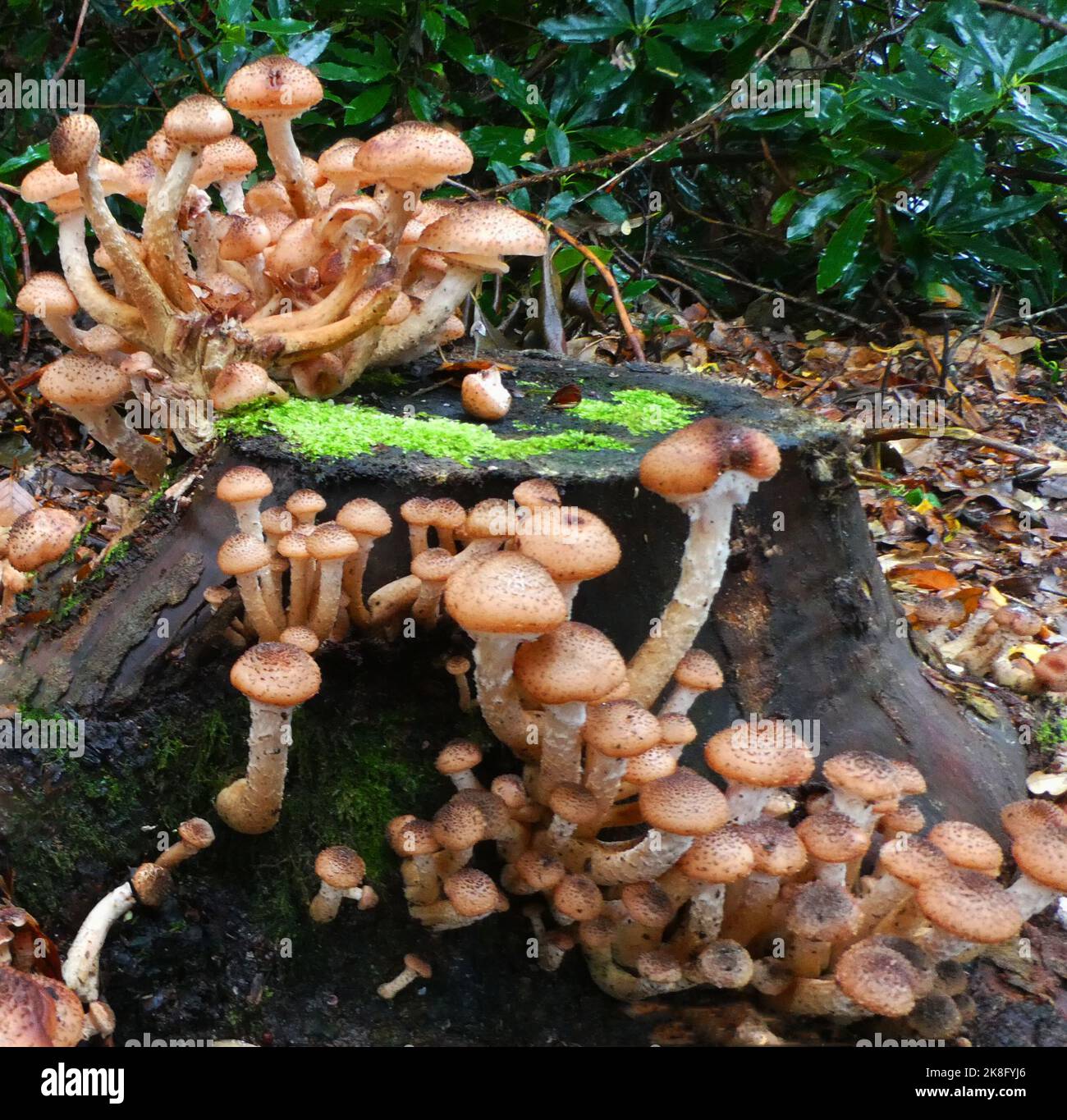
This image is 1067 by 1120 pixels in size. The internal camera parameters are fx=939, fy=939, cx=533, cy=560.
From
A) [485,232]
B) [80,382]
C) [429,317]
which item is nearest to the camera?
[485,232]

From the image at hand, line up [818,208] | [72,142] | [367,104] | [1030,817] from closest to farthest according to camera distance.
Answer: [1030,817] < [72,142] < [367,104] < [818,208]

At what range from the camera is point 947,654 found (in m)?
3.95

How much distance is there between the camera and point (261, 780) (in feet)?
8.16

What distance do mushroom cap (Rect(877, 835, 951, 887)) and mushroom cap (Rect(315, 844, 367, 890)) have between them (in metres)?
1.30

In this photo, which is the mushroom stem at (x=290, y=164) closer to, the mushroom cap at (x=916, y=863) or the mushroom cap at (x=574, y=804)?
the mushroom cap at (x=574, y=804)

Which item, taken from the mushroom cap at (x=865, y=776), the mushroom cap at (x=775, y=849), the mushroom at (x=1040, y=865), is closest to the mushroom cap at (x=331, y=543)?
the mushroom cap at (x=775, y=849)

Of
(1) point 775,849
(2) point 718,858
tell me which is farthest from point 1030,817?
(2) point 718,858

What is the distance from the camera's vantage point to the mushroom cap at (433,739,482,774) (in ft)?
8.02

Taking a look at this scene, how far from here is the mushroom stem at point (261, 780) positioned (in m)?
2.38

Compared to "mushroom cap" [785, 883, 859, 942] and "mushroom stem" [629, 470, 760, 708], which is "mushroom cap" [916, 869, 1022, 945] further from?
"mushroom stem" [629, 470, 760, 708]

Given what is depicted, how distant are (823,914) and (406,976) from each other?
1118 millimetres

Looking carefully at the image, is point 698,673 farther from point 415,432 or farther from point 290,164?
point 290,164

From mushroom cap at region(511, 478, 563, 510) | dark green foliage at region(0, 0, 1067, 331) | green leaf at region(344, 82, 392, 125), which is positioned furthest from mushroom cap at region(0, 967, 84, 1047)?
green leaf at region(344, 82, 392, 125)

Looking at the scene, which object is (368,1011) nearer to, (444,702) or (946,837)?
(444,702)
